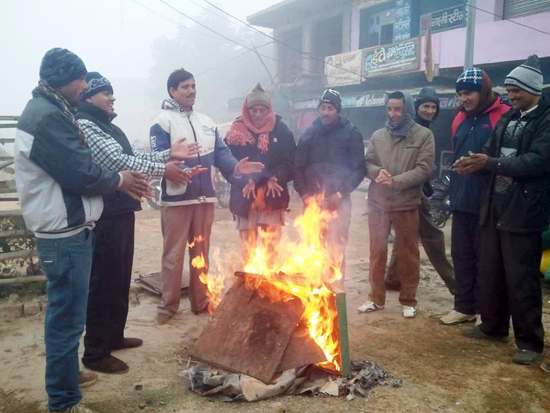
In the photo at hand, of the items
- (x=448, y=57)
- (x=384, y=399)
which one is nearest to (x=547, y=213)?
(x=384, y=399)

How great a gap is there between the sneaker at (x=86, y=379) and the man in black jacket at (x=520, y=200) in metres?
3.55

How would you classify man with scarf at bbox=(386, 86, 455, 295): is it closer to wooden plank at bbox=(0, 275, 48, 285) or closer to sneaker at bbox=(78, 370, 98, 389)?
sneaker at bbox=(78, 370, 98, 389)

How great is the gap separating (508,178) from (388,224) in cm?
141

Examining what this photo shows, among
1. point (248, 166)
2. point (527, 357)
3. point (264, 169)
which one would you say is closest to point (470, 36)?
point (264, 169)

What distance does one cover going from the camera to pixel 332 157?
543cm

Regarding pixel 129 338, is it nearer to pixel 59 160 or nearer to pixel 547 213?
pixel 59 160

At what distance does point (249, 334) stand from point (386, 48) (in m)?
16.0

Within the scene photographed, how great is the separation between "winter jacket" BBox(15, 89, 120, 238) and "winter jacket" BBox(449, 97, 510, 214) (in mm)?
3454

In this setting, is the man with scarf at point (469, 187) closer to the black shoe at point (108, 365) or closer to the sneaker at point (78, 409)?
the black shoe at point (108, 365)

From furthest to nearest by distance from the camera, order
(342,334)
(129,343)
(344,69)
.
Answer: (344,69) → (129,343) → (342,334)

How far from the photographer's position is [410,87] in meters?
17.9

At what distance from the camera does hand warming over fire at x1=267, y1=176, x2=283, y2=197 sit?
5320mm

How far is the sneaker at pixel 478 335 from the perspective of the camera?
4.52 metres

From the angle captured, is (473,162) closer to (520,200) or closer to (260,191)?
(520,200)
